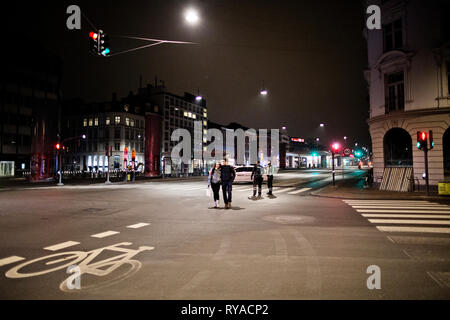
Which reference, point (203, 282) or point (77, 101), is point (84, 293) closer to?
point (203, 282)

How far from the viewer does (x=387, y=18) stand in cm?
1827

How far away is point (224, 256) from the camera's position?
197 inches

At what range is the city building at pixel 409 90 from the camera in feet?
53.2

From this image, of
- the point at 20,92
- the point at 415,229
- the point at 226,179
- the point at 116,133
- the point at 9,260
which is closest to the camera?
the point at 9,260

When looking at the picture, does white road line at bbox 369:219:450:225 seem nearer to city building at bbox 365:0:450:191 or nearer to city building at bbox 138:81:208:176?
city building at bbox 365:0:450:191

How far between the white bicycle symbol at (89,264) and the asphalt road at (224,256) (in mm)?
17

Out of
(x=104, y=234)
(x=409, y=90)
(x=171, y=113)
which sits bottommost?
(x=104, y=234)

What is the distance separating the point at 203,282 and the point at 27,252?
3791mm

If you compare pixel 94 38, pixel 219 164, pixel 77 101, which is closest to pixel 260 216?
pixel 219 164

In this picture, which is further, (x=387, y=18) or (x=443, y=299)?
(x=387, y=18)

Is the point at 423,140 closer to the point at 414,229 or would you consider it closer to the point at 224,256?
the point at 414,229

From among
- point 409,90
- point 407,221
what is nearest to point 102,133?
point 409,90

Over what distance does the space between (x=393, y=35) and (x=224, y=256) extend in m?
20.1

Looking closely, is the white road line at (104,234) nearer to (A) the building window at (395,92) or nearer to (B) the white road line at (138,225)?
(B) the white road line at (138,225)
